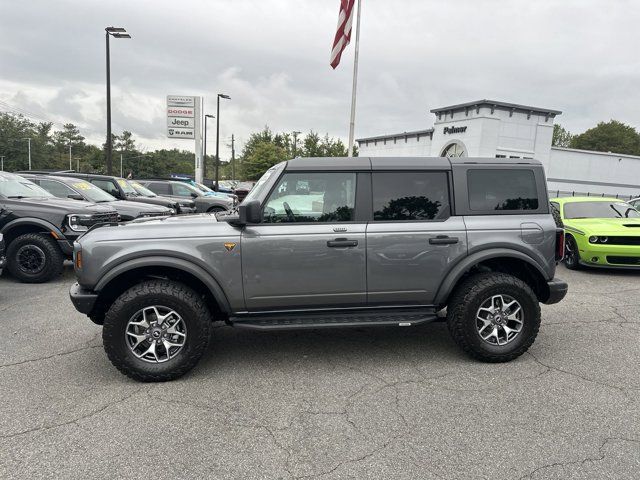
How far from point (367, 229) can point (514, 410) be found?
1790 millimetres

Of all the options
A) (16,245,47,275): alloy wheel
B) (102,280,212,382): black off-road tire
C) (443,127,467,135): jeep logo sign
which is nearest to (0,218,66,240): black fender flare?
(16,245,47,275): alloy wheel

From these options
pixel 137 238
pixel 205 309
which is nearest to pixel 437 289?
pixel 205 309

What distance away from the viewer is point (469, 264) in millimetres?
3779

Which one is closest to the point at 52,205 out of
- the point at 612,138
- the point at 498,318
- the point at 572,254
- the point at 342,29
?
the point at 498,318

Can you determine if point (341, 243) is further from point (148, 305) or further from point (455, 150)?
point (455, 150)

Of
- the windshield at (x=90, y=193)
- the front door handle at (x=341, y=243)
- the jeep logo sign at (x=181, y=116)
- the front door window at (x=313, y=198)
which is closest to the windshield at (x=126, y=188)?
the windshield at (x=90, y=193)

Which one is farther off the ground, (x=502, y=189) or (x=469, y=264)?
(x=502, y=189)

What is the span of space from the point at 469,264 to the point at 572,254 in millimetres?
5673

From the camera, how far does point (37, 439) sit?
2.72 meters

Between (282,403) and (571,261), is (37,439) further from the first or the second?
(571,261)

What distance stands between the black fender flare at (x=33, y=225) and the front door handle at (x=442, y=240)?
606 centimetres

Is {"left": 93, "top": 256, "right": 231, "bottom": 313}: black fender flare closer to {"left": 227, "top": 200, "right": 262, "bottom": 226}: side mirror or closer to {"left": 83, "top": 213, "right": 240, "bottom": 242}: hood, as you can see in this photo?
{"left": 83, "top": 213, "right": 240, "bottom": 242}: hood

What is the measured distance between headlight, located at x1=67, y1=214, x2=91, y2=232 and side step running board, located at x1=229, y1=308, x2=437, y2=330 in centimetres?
467

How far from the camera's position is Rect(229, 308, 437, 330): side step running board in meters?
3.62
